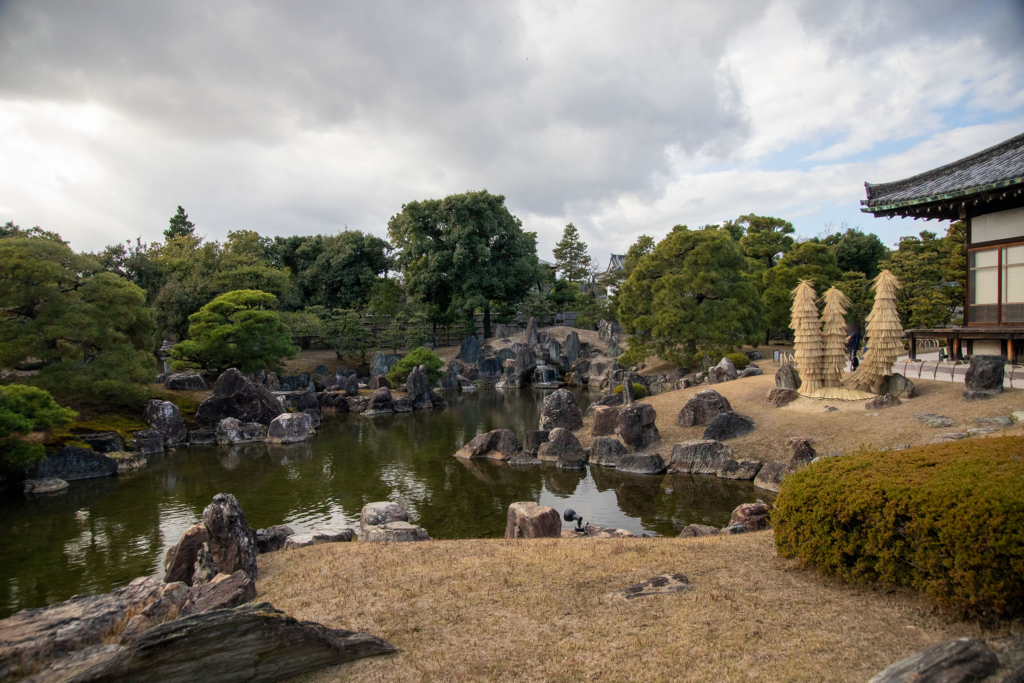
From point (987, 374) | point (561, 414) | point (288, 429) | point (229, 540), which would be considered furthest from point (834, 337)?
point (288, 429)

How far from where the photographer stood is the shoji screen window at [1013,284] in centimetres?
1525

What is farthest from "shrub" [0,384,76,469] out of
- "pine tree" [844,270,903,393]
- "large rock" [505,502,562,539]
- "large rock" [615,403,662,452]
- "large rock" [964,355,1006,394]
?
"large rock" [964,355,1006,394]

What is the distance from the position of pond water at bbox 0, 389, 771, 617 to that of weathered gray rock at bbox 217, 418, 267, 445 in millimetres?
1254

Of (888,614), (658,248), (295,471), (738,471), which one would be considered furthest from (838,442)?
(658,248)

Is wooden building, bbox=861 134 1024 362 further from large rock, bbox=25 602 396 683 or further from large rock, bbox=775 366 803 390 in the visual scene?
large rock, bbox=25 602 396 683

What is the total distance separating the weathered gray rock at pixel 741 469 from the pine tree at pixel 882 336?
4.49 m

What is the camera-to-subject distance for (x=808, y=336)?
1675 cm

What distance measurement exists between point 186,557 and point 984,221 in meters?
19.5

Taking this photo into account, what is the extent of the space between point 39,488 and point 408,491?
970 cm

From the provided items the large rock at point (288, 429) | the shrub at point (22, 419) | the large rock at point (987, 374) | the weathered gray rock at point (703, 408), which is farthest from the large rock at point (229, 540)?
the large rock at point (987, 374)

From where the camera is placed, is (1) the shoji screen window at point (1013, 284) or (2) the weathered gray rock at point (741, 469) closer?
(2) the weathered gray rock at point (741, 469)

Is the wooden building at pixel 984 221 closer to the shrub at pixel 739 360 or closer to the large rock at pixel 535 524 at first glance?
the shrub at pixel 739 360

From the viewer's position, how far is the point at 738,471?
48.8 ft

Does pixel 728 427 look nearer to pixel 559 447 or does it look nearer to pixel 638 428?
pixel 638 428
